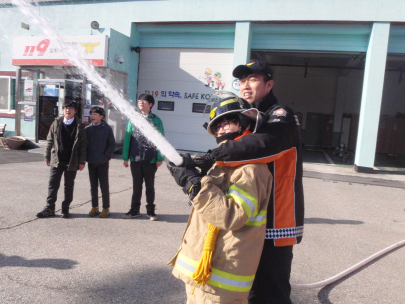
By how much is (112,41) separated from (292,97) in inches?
532

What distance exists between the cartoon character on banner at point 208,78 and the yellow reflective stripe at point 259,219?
1166 centimetres

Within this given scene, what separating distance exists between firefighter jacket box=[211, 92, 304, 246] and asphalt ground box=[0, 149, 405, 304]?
4.94 feet

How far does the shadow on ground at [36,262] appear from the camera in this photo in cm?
364

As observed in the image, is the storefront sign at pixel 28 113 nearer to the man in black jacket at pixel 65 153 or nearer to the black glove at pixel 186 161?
the man in black jacket at pixel 65 153

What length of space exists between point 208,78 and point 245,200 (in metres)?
11.9

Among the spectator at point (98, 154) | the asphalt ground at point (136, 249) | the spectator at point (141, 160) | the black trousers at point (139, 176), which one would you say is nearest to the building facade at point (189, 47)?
the asphalt ground at point (136, 249)

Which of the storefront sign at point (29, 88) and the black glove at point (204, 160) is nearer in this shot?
the black glove at point (204, 160)

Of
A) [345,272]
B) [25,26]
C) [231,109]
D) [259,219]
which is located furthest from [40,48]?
[259,219]

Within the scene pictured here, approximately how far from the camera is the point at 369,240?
502 cm

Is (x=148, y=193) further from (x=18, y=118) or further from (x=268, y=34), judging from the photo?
(x=18, y=118)

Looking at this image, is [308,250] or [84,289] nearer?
[84,289]

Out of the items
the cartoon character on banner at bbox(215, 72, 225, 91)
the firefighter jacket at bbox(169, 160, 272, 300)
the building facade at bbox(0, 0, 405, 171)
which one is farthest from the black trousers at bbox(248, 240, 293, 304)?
the cartoon character on banner at bbox(215, 72, 225, 91)

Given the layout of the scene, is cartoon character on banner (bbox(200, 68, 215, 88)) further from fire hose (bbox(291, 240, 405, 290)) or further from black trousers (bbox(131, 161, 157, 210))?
fire hose (bbox(291, 240, 405, 290))

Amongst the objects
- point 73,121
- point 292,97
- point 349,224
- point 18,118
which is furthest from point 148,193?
point 292,97
